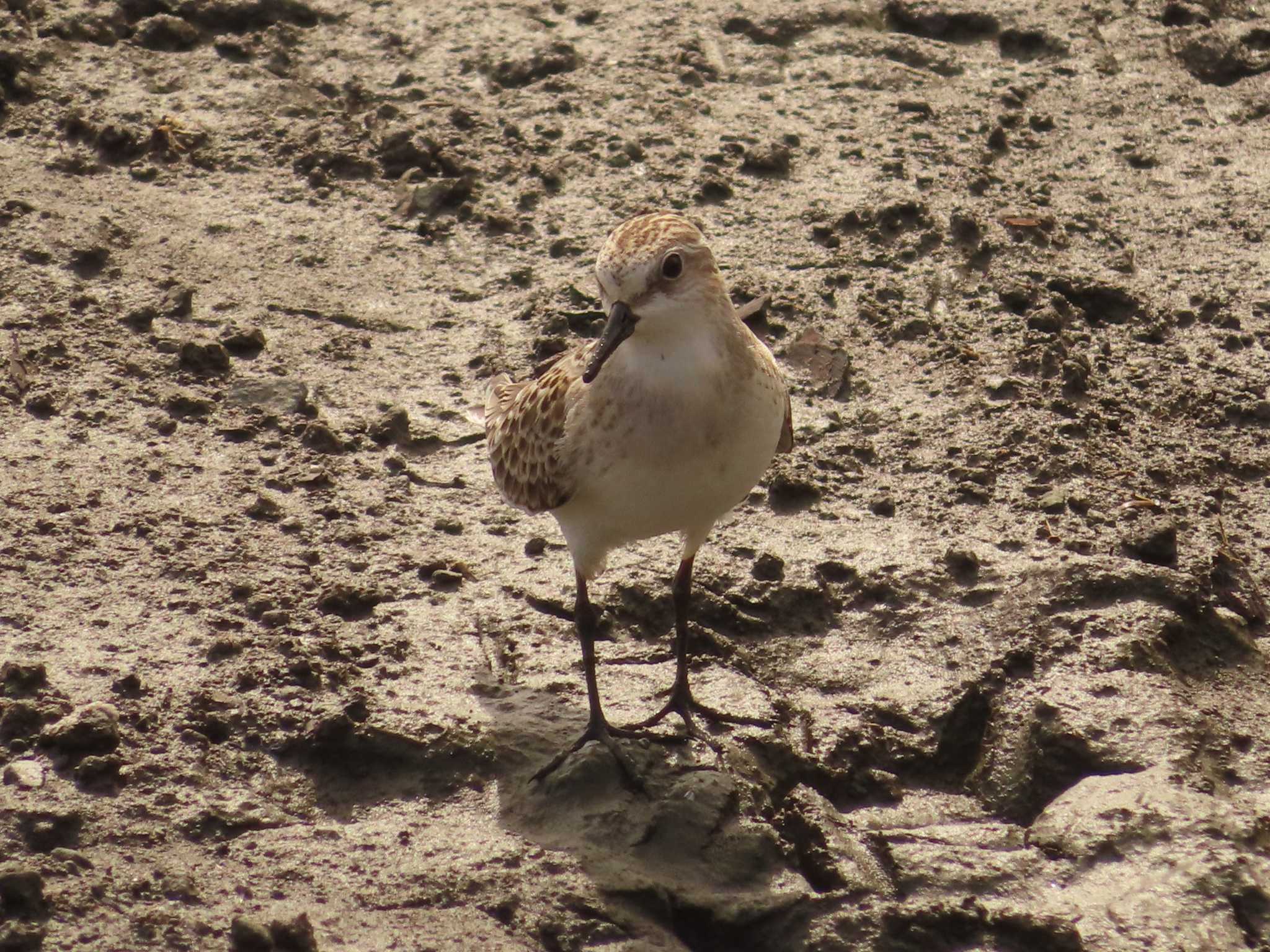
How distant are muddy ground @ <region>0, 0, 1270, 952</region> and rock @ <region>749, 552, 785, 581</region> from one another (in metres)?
0.01

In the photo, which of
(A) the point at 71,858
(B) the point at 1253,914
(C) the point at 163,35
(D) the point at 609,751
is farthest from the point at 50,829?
(C) the point at 163,35

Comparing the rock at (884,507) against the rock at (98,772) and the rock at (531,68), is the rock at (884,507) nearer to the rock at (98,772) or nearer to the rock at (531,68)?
the rock at (98,772)

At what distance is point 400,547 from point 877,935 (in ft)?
7.41

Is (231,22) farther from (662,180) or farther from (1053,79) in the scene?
(1053,79)

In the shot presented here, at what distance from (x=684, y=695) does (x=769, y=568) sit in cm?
69

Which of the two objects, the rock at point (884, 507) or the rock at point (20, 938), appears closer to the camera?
the rock at point (20, 938)

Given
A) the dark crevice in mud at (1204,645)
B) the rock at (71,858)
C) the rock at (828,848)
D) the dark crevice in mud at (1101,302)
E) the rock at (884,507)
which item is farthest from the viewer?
the dark crevice in mud at (1101,302)

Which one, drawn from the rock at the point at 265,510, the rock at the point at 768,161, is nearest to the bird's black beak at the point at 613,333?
the rock at the point at 265,510

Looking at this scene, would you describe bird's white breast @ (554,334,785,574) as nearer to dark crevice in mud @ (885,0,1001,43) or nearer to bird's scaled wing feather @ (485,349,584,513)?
bird's scaled wing feather @ (485,349,584,513)

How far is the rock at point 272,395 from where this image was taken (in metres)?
6.36


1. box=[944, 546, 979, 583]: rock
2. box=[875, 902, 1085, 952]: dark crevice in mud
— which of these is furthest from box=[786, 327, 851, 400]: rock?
box=[875, 902, 1085, 952]: dark crevice in mud

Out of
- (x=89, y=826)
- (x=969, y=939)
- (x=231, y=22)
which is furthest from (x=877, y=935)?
(x=231, y=22)

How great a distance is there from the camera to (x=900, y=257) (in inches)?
285

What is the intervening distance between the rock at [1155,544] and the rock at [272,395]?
10.3ft
